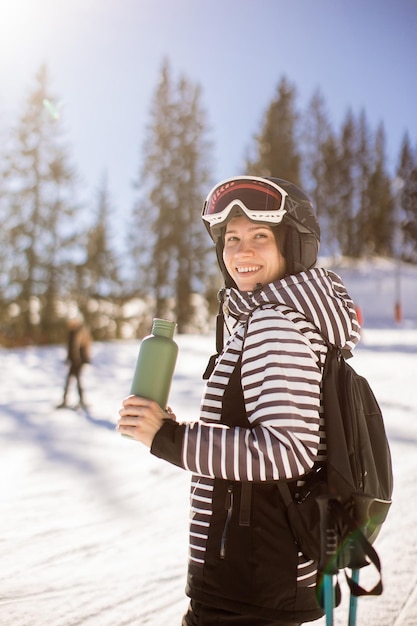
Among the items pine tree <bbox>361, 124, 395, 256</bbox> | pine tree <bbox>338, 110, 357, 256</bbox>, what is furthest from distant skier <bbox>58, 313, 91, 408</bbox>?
pine tree <bbox>361, 124, 395, 256</bbox>

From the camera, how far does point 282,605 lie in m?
1.65

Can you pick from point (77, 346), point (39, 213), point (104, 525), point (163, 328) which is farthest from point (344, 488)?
point (39, 213)

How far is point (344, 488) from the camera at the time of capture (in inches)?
61.9

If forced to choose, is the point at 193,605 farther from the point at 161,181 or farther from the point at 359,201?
the point at 359,201

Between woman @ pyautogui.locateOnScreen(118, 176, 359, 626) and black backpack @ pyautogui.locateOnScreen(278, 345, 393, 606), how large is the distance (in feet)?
0.15

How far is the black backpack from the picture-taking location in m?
1.55

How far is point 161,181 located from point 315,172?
62.1ft

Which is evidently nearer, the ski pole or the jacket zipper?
the ski pole

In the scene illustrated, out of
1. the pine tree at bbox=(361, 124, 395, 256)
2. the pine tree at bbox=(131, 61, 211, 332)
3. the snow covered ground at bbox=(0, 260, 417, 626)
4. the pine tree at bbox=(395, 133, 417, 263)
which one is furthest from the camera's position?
the pine tree at bbox=(361, 124, 395, 256)

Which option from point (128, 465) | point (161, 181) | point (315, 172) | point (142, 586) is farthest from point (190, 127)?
point (142, 586)

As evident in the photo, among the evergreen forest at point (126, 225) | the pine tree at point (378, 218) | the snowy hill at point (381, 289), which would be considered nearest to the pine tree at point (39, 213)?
the evergreen forest at point (126, 225)

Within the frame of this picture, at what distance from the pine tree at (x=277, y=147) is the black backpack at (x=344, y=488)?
111 ft

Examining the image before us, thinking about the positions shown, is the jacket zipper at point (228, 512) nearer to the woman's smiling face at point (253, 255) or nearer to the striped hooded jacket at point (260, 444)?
the striped hooded jacket at point (260, 444)

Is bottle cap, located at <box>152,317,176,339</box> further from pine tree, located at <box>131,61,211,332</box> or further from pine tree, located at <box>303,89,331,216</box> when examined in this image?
pine tree, located at <box>303,89,331,216</box>
